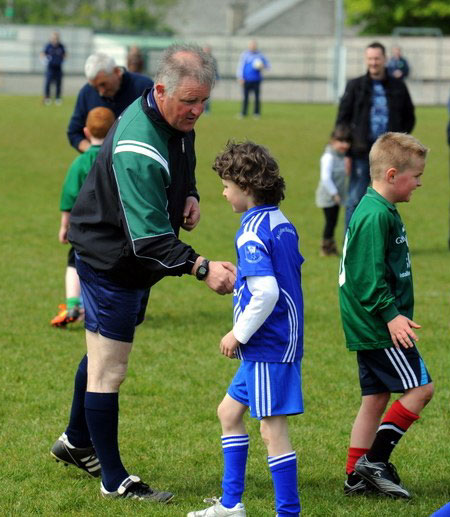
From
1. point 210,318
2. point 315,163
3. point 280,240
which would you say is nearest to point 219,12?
point 315,163

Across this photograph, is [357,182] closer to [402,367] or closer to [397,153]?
[397,153]

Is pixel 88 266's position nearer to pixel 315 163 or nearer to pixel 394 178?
pixel 394 178

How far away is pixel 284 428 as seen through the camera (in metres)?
4.50

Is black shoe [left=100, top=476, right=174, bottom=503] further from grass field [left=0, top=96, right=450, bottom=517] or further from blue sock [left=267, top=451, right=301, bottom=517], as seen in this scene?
blue sock [left=267, top=451, right=301, bottom=517]

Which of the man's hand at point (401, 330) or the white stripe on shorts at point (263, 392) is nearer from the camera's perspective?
the white stripe on shorts at point (263, 392)

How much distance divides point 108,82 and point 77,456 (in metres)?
3.77

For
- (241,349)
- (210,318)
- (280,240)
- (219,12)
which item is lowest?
(210,318)

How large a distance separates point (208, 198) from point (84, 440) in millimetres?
12411

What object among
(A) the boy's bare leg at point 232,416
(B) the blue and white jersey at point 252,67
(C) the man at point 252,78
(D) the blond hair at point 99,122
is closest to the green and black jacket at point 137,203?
(A) the boy's bare leg at point 232,416

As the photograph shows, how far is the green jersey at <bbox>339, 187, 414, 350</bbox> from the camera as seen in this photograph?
15.7 ft

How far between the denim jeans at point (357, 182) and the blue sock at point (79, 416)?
654 centimetres

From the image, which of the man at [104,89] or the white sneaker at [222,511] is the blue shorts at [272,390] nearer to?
the white sneaker at [222,511]

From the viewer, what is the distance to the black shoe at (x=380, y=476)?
5.01 meters

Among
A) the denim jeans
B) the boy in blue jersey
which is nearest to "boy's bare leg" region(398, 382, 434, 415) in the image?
the boy in blue jersey
